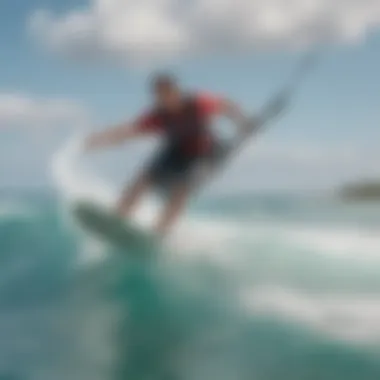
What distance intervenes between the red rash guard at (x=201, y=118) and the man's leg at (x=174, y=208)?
74 mm

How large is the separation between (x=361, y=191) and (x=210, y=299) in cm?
33

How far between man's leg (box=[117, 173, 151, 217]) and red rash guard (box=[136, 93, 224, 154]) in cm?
10

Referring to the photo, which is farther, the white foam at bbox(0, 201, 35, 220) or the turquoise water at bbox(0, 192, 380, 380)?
the white foam at bbox(0, 201, 35, 220)

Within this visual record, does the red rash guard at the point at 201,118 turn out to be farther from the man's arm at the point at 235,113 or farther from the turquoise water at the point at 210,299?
the turquoise water at the point at 210,299

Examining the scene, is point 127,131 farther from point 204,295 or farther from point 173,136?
point 204,295

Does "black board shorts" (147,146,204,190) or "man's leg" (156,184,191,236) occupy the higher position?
"black board shorts" (147,146,204,190)

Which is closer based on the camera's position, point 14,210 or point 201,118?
point 201,118

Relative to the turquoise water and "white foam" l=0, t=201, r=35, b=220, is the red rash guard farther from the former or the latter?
"white foam" l=0, t=201, r=35, b=220

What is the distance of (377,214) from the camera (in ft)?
4.98

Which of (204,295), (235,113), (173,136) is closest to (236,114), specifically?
(235,113)

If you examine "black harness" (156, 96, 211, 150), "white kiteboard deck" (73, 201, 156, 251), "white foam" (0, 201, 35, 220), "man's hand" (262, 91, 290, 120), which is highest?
"man's hand" (262, 91, 290, 120)

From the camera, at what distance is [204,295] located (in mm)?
1521

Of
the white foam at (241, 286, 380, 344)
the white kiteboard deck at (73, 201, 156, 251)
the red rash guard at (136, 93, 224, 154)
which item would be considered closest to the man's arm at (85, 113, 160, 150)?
the red rash guard at (136, 93, 224, 154)

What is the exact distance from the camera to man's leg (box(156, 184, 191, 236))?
60.1 inches
